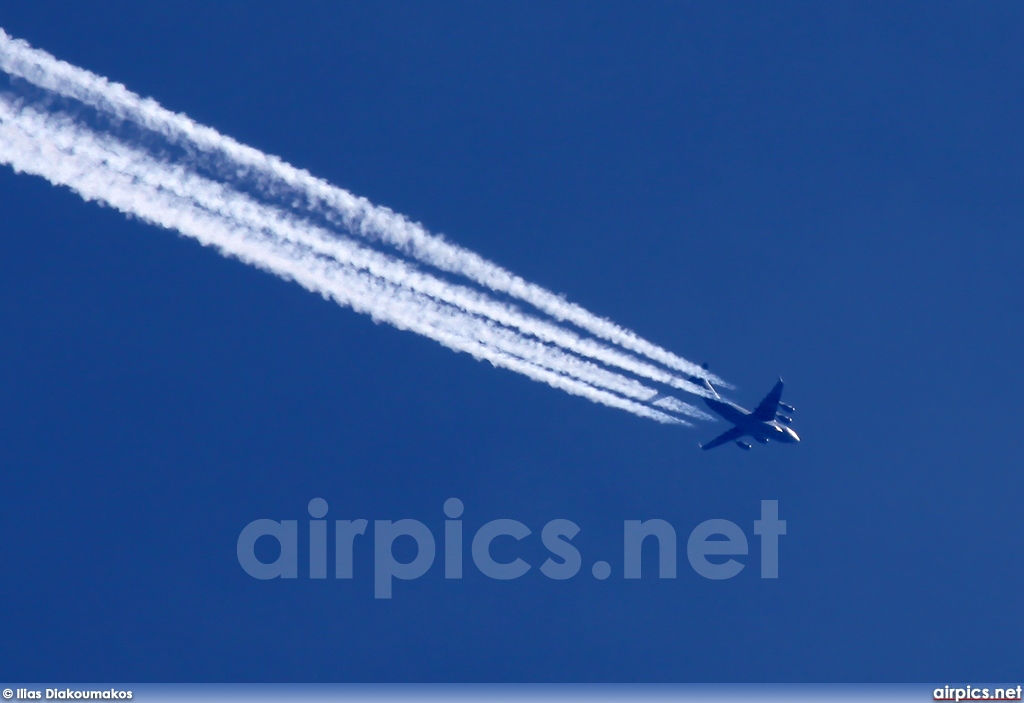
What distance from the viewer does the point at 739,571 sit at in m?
53.4

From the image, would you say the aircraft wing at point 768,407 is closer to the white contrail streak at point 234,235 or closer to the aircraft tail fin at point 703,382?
the aircraft tail fin at point 703,382

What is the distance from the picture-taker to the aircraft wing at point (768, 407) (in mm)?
48844

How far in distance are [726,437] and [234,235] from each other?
22.6 meters

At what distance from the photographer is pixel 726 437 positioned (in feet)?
165

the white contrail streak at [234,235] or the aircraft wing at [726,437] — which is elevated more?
the aircraft wing at [726,437]

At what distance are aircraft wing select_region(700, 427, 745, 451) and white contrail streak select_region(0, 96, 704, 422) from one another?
949 centimetres

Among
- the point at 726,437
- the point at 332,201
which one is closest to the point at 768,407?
the point at 726,437

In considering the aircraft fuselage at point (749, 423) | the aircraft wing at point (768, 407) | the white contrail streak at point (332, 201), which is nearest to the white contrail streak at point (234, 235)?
the white contrail streak at point (332, 201)

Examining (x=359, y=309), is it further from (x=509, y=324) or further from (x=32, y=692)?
(x=32, y=692)

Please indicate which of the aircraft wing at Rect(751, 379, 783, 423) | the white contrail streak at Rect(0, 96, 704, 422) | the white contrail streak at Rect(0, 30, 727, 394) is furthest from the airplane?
the white contrail streak at Rect(0, 96, 704, 422)

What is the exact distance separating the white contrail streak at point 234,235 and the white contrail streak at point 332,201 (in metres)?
0.79

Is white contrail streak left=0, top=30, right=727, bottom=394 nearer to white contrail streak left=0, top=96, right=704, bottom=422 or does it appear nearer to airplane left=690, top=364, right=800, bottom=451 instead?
white contrail streak left=0, top=96, right=704, bottom=422

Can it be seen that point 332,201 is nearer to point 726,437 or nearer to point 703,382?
point 703,382

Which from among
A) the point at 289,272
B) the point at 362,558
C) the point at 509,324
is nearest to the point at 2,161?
the point at 289,272
